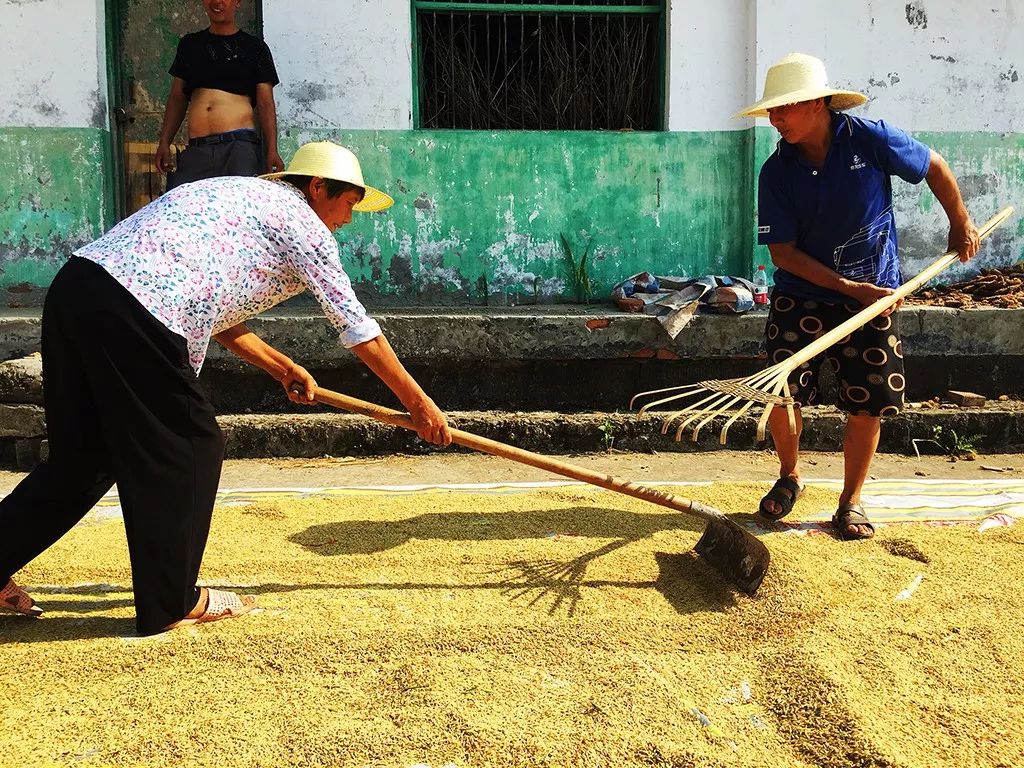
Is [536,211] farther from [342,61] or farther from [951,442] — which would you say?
[951,442]

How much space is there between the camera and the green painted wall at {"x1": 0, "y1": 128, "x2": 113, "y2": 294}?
18.6 feet

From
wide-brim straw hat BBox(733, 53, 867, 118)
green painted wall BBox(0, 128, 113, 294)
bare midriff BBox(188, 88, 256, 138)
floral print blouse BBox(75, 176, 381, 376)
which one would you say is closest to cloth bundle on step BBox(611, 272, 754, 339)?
wide-brim straw hat BBox(733, 53, 867, 118)

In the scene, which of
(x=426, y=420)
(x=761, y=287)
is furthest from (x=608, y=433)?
(x=426, y=420)

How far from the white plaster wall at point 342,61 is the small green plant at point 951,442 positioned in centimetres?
349

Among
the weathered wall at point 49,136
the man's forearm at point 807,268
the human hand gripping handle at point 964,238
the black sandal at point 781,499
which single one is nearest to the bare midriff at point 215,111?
the weathered wall at point 49,136

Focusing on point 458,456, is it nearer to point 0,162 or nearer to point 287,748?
point 287,748

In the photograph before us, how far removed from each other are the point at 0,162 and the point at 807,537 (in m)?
5.08

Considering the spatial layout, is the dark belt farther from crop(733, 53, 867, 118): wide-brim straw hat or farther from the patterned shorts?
the patterned shorts

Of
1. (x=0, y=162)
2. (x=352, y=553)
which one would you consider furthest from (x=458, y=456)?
(x=0, y=162)

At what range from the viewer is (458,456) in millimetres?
4785

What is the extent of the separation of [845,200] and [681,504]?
4.05 feet

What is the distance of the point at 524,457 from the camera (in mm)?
2984

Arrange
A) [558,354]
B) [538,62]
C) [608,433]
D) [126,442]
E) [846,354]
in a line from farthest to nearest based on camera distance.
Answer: [538,62]
[558,354]
[608,433]
[846,354]
[126,442]

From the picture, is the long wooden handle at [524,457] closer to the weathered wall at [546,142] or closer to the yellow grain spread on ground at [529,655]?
the yellow grain spread on ground at [529,655]
